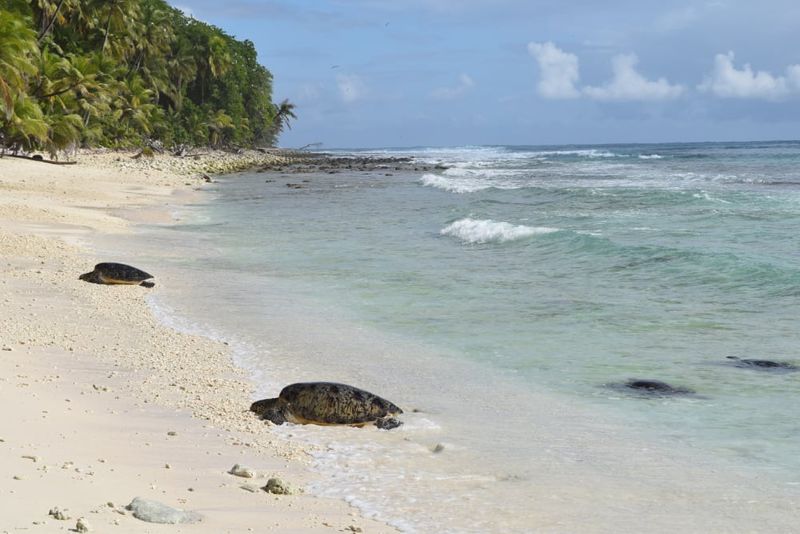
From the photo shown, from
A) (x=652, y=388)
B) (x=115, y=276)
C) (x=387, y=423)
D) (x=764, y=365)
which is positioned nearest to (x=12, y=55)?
(x=115, y=276)

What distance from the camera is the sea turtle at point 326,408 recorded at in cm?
640

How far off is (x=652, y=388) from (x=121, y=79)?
47954mm

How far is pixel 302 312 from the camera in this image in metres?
11.0

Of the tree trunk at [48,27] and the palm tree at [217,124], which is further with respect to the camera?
the palm tree at [217,124]

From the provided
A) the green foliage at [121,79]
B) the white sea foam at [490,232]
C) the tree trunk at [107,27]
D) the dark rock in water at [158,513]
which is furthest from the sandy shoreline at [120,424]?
the tree trunk at [107,27]

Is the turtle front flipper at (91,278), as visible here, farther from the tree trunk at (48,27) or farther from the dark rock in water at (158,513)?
the tree trunk at (48,27)

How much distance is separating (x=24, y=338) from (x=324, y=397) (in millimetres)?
3148

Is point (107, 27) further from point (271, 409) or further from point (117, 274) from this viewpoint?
point (271, 409)

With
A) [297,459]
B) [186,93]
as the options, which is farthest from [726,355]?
[186,93]

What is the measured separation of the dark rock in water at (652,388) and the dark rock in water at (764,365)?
43.8 inches

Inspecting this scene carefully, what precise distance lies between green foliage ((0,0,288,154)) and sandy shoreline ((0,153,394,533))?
51.5 ft

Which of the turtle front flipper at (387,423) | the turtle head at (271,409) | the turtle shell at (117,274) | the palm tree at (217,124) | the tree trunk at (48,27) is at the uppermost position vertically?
the tree trunk at (48,27)

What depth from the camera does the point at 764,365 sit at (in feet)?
27.5

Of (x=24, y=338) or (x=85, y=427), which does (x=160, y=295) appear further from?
(x=85, y=427)
